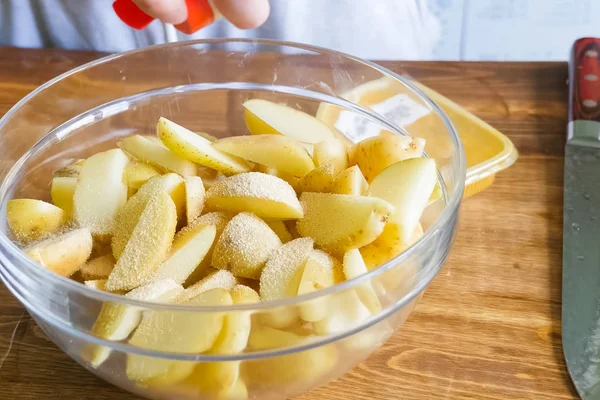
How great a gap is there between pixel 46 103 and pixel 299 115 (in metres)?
0.28

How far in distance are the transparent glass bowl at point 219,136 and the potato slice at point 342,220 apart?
42 millimetres

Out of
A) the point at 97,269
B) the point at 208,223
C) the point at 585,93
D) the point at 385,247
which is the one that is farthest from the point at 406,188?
the point at 585,93

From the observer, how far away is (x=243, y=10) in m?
0.76

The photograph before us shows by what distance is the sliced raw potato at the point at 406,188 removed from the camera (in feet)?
1.90

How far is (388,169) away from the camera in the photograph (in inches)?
24.1

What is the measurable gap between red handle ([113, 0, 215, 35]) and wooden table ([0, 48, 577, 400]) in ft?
0.99

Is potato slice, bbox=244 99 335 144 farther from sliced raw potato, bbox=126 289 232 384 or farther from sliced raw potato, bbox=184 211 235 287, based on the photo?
sliced raw potato, bbox=126 289 232 384

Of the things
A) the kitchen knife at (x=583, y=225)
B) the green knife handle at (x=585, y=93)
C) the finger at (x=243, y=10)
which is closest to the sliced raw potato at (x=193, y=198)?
the finger at (x=243, y=10)

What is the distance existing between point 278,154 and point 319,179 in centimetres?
5

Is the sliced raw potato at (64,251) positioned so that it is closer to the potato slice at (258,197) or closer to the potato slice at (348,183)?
the potato slice at (258,197)

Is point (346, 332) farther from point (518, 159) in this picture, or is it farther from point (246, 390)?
point (518, 159)

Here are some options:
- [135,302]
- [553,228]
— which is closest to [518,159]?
[553,228]

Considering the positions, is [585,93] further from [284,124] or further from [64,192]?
[64,192]

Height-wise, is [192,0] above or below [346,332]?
above
